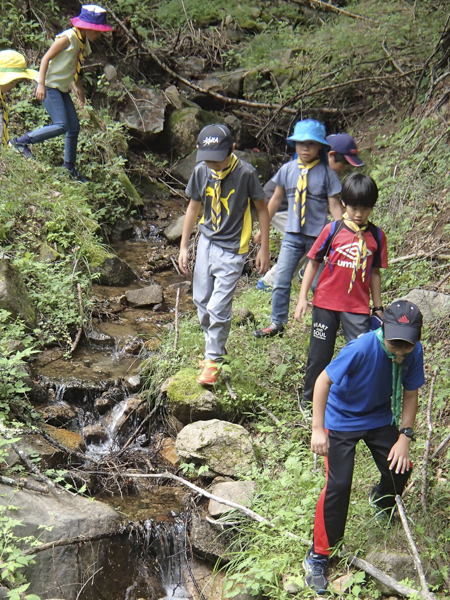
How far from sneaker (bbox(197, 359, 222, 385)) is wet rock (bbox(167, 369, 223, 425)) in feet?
0.21

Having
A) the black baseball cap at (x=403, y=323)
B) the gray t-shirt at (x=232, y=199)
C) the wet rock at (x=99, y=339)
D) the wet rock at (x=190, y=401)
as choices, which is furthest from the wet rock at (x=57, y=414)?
the black baseball cap at (x=403, y=323)

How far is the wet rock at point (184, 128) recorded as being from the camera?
9.99 meters

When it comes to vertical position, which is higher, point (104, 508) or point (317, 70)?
point (317, 70)

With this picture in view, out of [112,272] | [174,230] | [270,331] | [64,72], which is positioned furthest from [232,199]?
[174,230]

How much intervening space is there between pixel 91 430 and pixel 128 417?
34 centimetres

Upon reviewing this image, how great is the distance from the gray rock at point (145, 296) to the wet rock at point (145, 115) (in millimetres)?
4077

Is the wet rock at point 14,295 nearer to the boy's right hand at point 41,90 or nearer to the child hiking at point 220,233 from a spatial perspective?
the child hiking at point 220,233

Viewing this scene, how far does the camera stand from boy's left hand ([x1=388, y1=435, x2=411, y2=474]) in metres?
2.86

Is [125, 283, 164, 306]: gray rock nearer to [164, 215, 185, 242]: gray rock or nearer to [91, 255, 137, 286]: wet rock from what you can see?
[91, 255, 137, 286]: wet rock

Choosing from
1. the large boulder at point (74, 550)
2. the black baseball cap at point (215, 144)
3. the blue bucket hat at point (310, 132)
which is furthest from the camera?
the blue bucket hat at point (310, 132)

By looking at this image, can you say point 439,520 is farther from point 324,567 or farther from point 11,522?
point 11,522

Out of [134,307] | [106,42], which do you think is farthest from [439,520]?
[106,42]

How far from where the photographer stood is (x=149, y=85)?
10.5m

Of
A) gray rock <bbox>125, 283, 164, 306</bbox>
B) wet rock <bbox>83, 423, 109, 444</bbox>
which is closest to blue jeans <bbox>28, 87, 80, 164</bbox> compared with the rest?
gray rock <bbox>125, 283, 164, 306</bbox>
